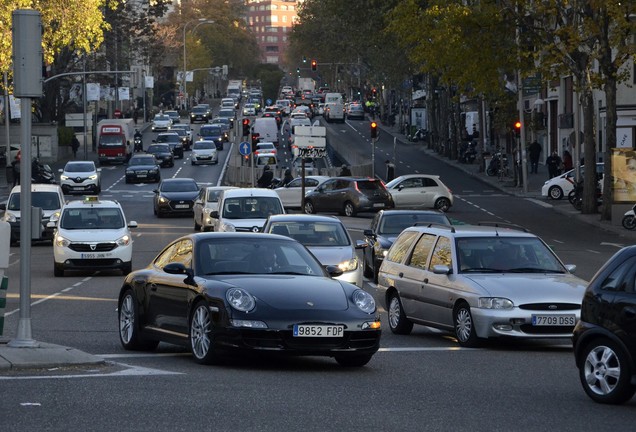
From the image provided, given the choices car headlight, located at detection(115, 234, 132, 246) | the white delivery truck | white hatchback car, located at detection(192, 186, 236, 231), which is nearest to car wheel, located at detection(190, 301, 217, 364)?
car headlight, located at detection(115, 234, 132, 246)

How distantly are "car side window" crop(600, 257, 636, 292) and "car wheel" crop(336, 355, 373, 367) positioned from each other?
9.85ft

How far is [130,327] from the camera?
15578 mm

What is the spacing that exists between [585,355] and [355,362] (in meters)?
2.98

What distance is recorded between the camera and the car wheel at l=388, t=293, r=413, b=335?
60.8ft

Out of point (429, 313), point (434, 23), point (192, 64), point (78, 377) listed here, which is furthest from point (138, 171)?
point (192, 64)

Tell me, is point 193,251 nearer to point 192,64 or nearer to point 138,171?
point 138,171

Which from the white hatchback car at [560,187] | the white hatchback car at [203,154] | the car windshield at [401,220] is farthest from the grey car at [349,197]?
the white hatchback car at [203,154]

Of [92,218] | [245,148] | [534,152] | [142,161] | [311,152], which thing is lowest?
[92,218]

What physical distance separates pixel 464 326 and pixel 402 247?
289cm

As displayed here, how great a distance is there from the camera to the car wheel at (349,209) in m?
53.2

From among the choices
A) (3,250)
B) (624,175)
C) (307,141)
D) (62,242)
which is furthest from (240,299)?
(307,141)

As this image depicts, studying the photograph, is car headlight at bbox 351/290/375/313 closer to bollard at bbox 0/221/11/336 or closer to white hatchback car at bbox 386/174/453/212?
bollard at bbox 0/221/11/336

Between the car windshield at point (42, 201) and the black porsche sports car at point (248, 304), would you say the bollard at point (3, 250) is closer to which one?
the black porsche sports car at point (248, 304)

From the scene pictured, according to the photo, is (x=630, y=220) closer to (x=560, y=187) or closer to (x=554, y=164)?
(x=560, y=187)
